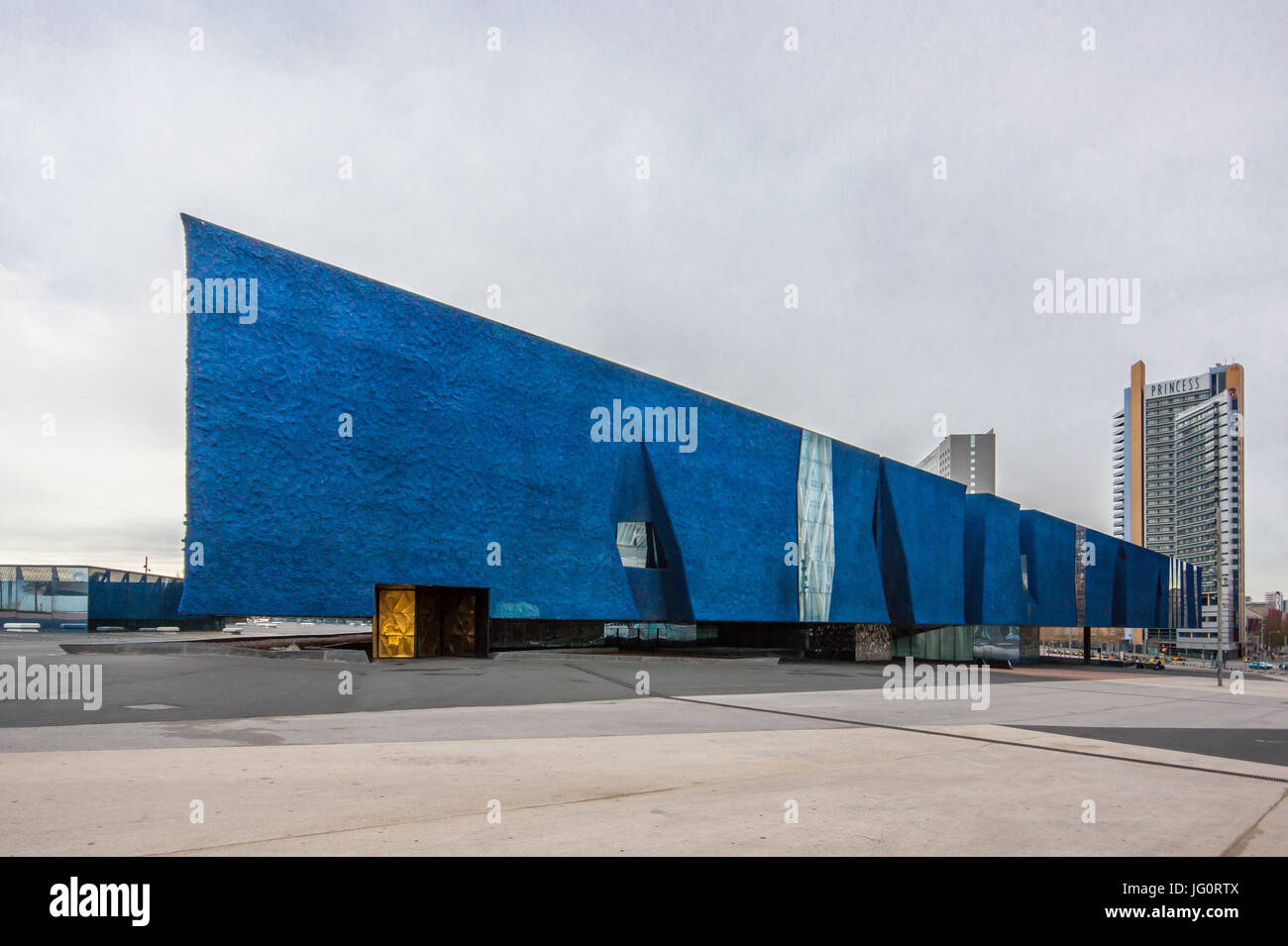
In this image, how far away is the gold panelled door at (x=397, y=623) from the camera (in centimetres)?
2755

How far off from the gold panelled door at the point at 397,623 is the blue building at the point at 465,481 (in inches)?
3.1

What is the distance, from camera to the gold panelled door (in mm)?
27547

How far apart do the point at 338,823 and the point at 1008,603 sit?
54.9m

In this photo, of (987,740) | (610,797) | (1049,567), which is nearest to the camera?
(610,797)

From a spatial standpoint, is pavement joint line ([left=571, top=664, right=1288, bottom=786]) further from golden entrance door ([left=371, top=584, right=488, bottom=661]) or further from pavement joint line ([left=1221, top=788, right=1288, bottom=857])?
golden entrance door ([left=371, top=584, right=488, bottom=661])

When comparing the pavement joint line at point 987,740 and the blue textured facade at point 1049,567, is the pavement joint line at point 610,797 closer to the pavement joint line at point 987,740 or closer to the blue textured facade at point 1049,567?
the pavement joint line at point 987,740

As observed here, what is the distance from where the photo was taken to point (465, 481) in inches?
1076

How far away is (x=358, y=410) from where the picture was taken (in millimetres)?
25062

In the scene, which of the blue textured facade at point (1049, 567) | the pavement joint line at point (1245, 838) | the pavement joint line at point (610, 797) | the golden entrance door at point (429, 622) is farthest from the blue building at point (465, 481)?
the pavement joint line at point (1245, 838)

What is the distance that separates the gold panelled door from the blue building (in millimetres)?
80

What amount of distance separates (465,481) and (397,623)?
17.6 ft

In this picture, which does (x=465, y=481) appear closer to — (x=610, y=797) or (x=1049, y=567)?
(x=610, y=797)

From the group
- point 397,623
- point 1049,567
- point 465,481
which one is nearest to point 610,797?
point 465,481
